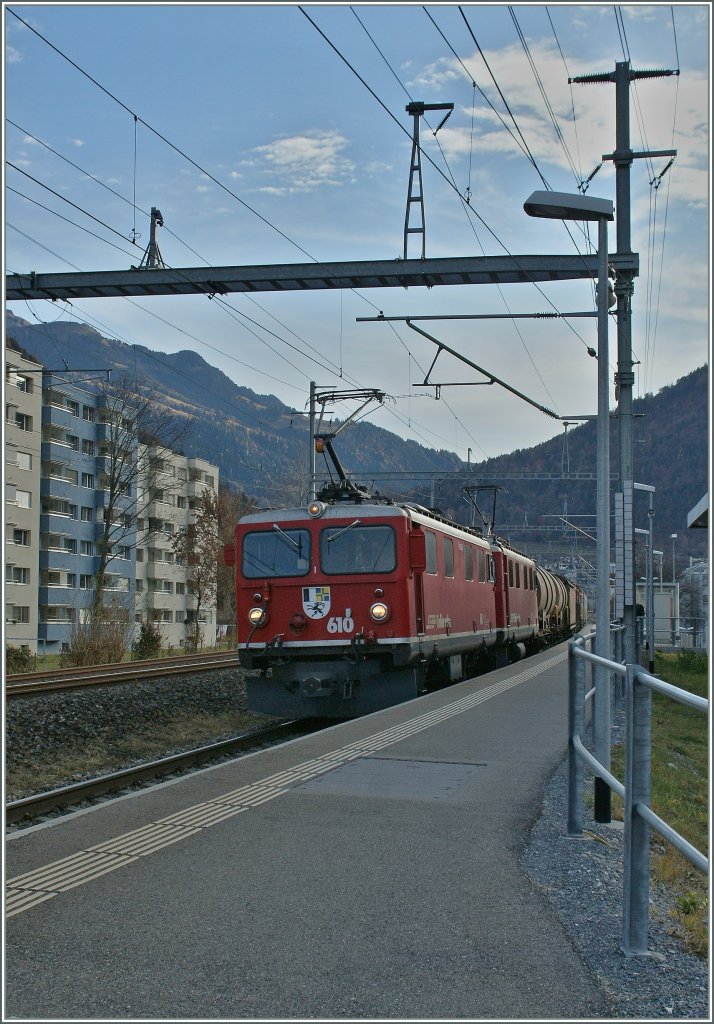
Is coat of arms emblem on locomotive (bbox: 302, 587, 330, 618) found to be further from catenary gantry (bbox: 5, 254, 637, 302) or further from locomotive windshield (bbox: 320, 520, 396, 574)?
catenary gantry (bbox: 5, 254, 637, 302)

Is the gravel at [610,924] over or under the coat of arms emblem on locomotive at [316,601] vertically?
under

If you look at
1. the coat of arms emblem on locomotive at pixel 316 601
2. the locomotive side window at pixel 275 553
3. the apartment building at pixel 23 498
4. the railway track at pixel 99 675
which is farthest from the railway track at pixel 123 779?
the apartment building at pixel 23 498

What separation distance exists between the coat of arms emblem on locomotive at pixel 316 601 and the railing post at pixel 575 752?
28.9ft

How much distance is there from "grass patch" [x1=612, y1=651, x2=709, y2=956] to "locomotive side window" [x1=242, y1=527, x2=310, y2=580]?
5474 mm

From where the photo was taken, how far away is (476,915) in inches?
206

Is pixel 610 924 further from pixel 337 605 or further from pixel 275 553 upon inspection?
pixel 275 553

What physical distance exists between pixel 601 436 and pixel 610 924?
4.73 metres

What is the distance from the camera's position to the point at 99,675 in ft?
80.6

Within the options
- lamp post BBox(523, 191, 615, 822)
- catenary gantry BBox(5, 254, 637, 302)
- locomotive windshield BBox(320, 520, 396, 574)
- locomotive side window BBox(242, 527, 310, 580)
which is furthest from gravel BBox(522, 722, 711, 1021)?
catenary gantry BBox(5, 254, 637, 302)

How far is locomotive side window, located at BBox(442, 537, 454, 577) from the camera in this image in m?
18.7

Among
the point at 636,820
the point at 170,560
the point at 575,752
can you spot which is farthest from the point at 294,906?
the point at 170,560

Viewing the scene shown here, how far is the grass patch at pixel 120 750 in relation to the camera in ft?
40.4

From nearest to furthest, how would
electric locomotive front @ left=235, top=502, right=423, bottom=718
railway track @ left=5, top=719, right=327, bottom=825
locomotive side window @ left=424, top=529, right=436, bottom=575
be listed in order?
railway track @ left=5, top=719, right=327, bottom=825
electric locomotive front @ left=235, top=502, right=423, bottom=718
locomotive side window @ left=424, top=529, right=436, bottom=575

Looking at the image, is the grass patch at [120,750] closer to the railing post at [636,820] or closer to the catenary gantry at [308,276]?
the catenary gantry at [308,276]
